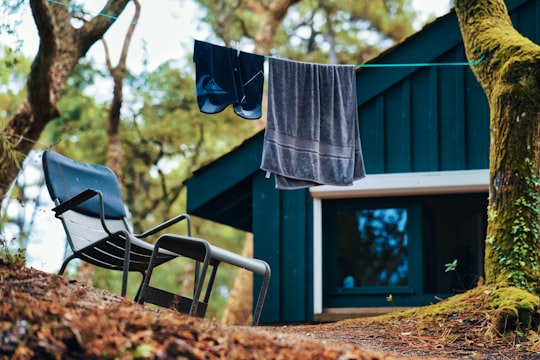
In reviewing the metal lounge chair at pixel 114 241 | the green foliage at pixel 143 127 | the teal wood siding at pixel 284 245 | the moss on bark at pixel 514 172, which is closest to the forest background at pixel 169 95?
the green foliage at pixel 143 127

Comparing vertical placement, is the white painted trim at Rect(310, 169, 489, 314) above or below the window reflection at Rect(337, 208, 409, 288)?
above

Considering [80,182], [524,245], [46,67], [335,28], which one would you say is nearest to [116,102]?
[46,67]

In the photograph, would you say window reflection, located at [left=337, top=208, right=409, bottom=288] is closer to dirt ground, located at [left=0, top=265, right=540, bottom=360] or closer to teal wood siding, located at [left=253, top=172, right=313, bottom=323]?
teal wood siding, located at [left=253, top=172, right=313, bottom=323]

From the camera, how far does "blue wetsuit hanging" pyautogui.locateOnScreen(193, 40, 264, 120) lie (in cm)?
670

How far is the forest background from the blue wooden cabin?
6.36 metres

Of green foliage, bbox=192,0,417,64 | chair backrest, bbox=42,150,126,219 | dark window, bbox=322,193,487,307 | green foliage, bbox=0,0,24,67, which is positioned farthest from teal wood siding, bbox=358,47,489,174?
green foliage, bbox=192,0,417,64

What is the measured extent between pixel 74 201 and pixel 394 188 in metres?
4.13

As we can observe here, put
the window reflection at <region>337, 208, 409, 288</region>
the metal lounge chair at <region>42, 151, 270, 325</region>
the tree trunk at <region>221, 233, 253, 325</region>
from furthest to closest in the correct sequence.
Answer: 1. the tree trunk at <region>221, 233, 253, 325</region>
2. the window reflection at <region>337, 208, 409, 288</region>
3. the metal lounge chair at <region>42, 151, 270, 325</region>

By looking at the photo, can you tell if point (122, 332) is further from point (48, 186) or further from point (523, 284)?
point (523, 284)

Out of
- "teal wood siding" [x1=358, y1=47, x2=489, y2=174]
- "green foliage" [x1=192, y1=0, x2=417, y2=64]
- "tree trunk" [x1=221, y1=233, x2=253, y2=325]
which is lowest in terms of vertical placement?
"tree trunk" [x1=221, y1=233, x2=253, y2=325]

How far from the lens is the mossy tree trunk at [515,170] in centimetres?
638

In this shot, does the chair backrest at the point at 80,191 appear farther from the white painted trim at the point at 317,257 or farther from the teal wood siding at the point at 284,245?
the white painted trim at the point at 317,257

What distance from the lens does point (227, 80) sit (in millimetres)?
6797

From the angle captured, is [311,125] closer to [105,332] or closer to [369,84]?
[369,84]
